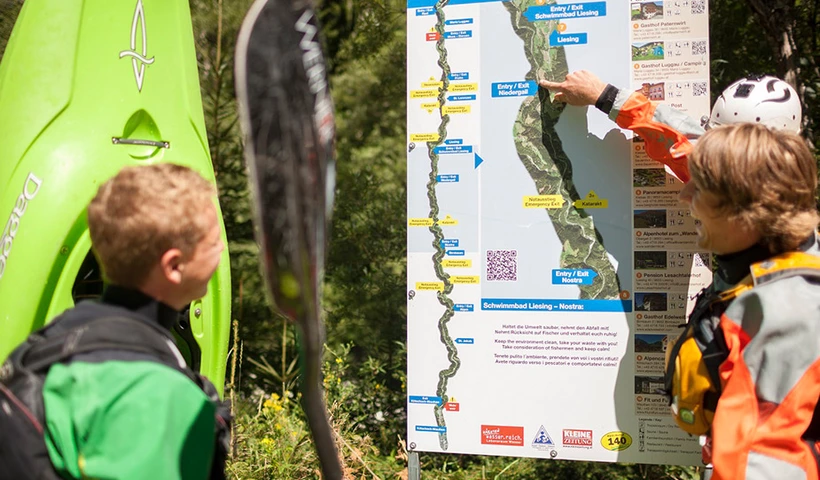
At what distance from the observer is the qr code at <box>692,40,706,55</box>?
9.32 ft

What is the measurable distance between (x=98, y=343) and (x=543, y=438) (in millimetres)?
1947

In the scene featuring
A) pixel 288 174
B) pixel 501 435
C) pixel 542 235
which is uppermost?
pixel 288 174

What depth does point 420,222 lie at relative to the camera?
124 inches

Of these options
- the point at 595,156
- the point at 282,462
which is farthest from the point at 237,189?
Answer: the point at 595,156

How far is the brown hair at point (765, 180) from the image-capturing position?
1998mm

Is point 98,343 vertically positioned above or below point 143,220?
below

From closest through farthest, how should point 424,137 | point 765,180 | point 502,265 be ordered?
point 765,180, point 502,265, point 424,137

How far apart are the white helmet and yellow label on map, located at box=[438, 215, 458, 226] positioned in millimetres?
1021

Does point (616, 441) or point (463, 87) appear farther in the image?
point (463, 87)

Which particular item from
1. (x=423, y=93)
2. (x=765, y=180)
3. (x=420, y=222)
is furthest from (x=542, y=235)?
(x=765, y=180)

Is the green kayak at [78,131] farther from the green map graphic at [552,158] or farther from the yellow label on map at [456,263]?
the green map graphic at [552,158]

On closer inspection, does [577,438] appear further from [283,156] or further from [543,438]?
[283,156]

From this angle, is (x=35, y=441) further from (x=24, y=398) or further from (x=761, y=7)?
(x=761, y=7)

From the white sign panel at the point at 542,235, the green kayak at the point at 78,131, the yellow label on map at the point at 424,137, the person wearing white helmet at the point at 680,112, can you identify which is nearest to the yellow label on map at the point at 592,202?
the white sign panel at the point at 542,235
